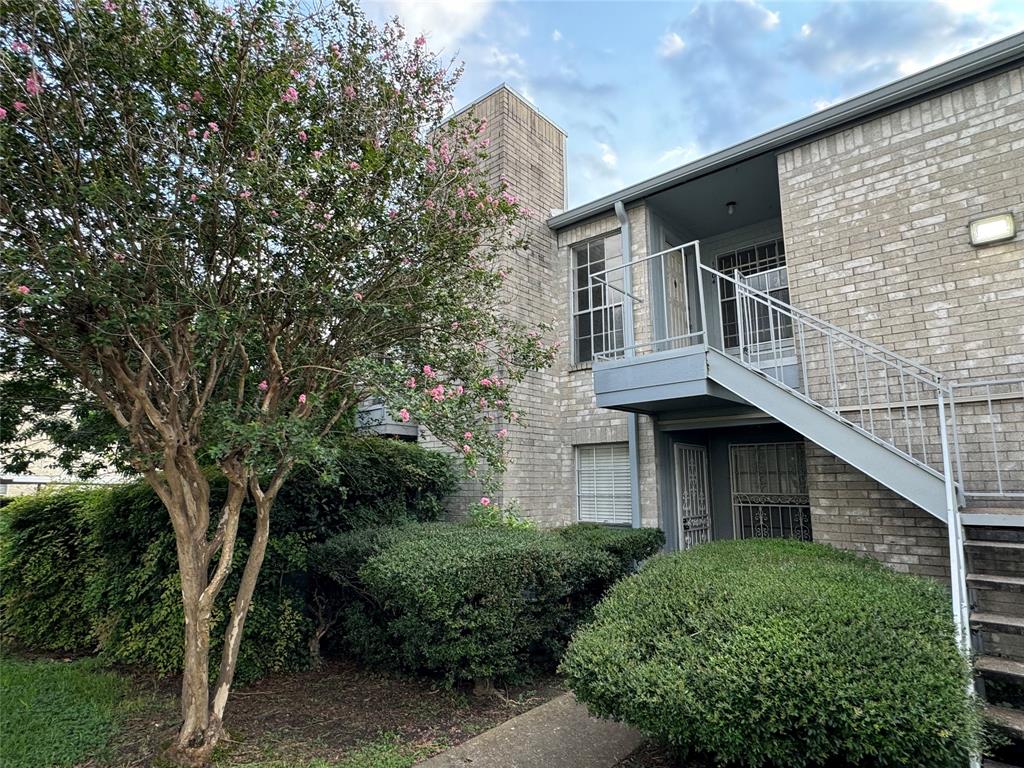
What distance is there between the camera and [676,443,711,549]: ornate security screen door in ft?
25.5

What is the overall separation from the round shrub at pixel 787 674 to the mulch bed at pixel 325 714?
1775mm

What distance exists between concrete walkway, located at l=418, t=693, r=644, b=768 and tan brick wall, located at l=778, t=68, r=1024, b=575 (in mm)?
3380

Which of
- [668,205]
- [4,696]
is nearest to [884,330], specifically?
[668,205]

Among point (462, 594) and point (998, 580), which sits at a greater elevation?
point (998, 580)

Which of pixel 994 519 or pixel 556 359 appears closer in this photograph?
pixel 994 519

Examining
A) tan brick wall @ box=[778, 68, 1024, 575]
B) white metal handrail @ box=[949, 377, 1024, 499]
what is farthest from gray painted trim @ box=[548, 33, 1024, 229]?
white metal handrail @ box=[949, 377, 1024, 499]

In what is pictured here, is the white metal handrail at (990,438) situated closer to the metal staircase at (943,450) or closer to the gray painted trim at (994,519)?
the metal staircase at (943,450)

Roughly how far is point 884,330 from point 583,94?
5.55 m

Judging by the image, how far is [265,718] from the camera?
4590mm

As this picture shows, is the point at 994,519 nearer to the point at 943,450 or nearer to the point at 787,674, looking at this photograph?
the point at 943,450

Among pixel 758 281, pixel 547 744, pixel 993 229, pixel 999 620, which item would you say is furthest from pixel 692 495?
pixel 547 744

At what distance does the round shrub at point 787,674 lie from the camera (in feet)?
8.31

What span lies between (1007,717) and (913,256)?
4.27 meters

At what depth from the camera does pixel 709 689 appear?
107 inches
